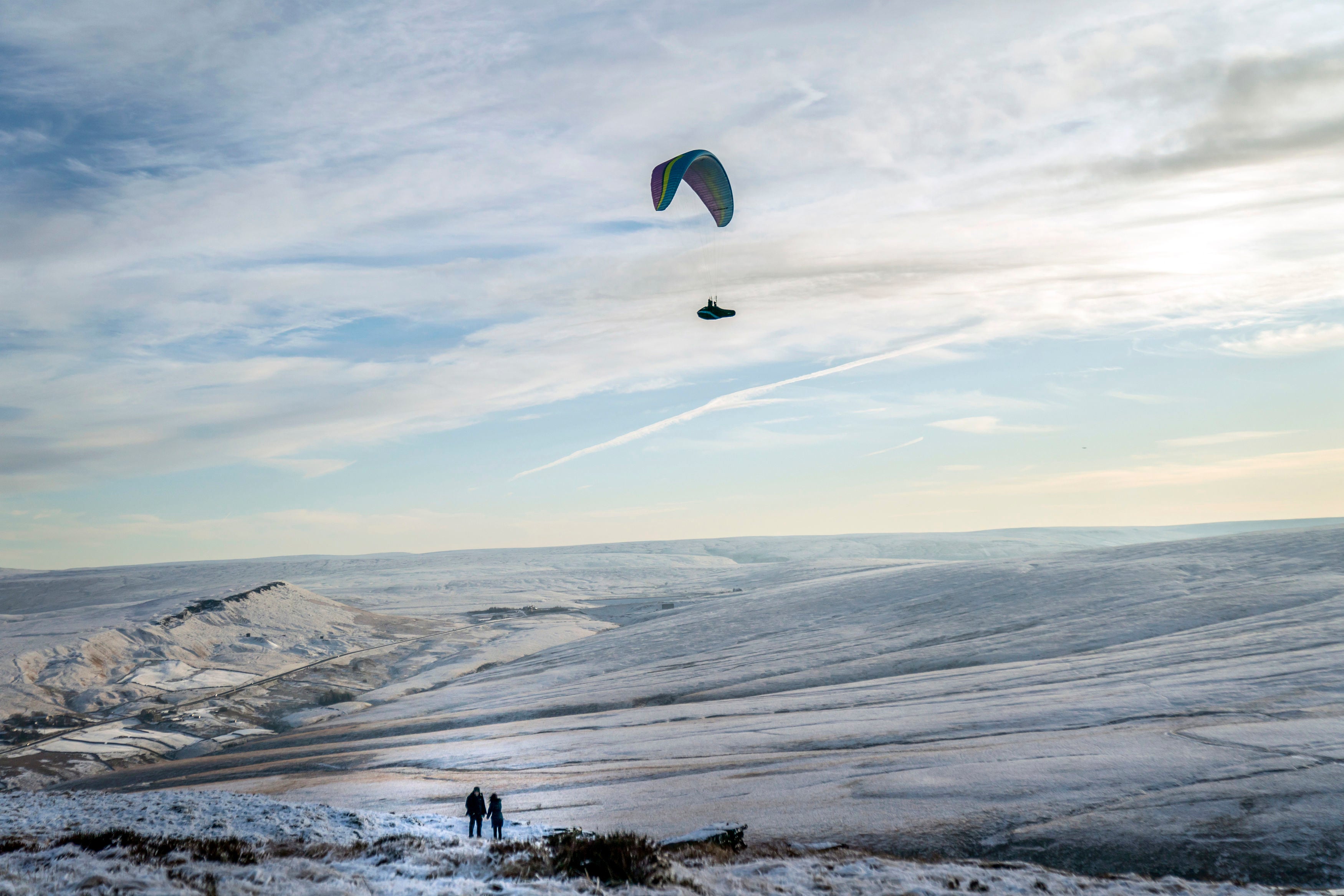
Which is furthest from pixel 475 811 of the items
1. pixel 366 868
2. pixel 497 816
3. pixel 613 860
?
pixel 613 860

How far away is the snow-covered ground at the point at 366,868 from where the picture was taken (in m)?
9.30

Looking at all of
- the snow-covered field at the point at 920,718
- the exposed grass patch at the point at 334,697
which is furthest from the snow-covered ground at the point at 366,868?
the exposed grass patch at the point at 334,697

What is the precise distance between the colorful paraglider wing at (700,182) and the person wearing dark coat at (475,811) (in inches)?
674

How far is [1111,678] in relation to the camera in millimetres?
25891

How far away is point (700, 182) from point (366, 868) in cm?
2201

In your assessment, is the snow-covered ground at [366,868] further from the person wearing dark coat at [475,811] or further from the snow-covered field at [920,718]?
the snow-covered field at [920,718]

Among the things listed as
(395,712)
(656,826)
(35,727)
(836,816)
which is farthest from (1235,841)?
(35,727)

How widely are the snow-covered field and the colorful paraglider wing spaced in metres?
17.0

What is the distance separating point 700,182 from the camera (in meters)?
26.0

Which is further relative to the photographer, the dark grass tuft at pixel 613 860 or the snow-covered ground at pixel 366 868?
the dark grass tuft at pixel 613 860

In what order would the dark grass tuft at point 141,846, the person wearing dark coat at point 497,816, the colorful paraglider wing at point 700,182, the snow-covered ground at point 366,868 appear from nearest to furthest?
the snow-covered ground at point 366,868, the dark grass tuft at point 141,846, the person wearing dark coat at point 497,816, the colorful paraglider wing at point 700,182

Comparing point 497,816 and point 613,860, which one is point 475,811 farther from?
point 613,860

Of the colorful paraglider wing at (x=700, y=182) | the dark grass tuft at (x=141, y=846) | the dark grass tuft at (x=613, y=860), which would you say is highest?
the colorful paraglider wing at (x=700, y=182)

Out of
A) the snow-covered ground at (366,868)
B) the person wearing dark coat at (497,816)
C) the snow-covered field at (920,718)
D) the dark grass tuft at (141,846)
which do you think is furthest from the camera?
the snow-covered field at (920,718)
